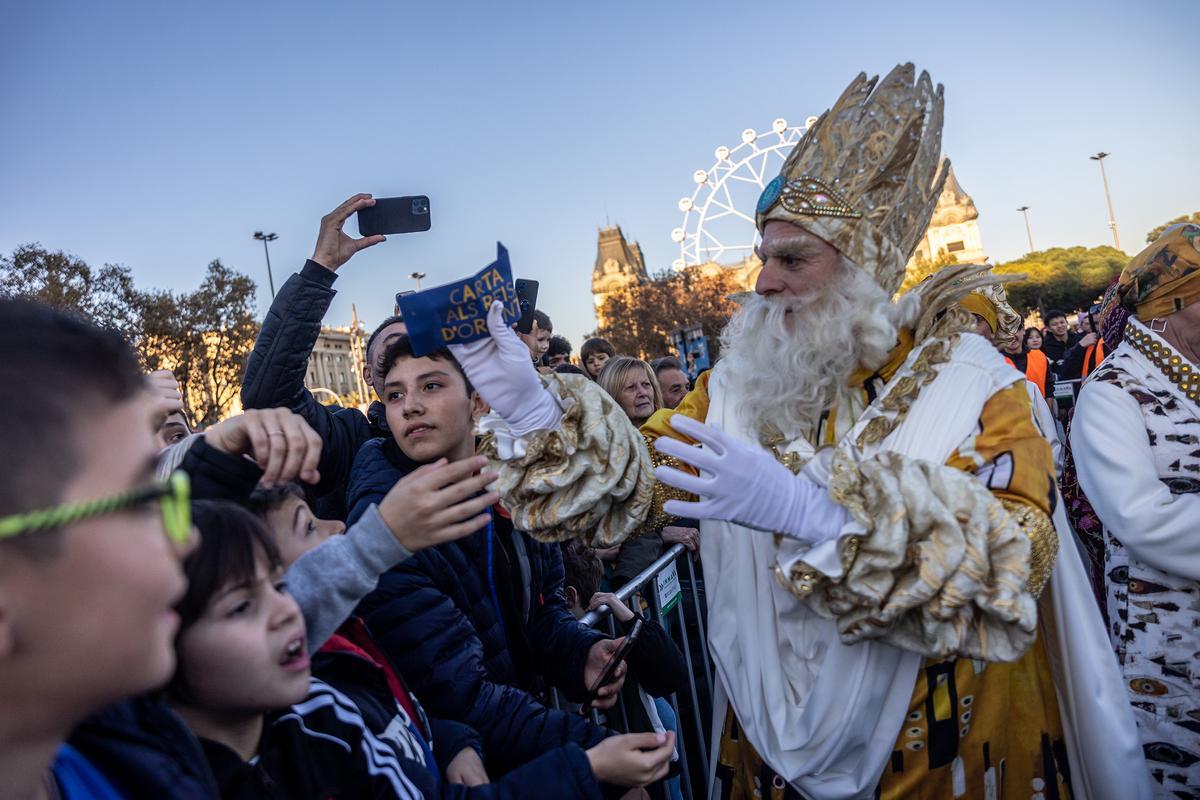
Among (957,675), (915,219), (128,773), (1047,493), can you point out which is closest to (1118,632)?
(957,675)

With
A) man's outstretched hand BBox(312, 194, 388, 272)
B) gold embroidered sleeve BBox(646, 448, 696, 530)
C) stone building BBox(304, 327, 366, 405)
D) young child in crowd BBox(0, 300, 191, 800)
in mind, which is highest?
stone building BBox(304, 327, 366, 405)

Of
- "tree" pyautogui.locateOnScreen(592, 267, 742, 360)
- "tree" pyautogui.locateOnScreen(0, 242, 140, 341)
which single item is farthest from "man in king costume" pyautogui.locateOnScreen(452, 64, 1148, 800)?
"tree" pyautogui.locateOnScreen(592, 267, 742, 360)

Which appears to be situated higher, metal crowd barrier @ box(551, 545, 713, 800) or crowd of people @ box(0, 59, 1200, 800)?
crowd of people @ box(0, 59, 1200, 800)

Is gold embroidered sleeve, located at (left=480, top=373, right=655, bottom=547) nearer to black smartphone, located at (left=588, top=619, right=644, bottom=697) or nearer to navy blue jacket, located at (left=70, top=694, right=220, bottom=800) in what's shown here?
black smartphone, located at (left=588, top=619, right=644, bottom=697)

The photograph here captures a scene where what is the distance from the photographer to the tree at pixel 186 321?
54.3 ft

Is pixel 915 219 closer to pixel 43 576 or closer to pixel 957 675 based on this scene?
pixel 957 675

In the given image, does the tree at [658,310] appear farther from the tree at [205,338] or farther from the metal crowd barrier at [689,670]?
the metal crowd barrier at [689,670]

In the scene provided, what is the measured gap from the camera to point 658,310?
32156 mm

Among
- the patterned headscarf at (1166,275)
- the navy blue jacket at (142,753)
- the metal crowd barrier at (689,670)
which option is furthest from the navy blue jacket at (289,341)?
the patterned headscarf at (1166,275)

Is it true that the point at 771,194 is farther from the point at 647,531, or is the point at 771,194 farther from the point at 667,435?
the point at 647,531

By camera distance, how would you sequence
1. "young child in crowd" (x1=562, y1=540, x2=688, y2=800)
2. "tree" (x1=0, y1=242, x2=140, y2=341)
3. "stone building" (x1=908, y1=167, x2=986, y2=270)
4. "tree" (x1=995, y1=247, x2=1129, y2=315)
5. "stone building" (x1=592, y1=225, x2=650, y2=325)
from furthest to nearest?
"stone building" (x1=592, y1=225, x2=650, y2=325)
"stone building" (x1=908, y1=167, x2=986, y2=270)
"tree" (x1=995, y1=247, x2=1129, y2=315)
"tree" (x1=0, y1=242, x2=140, y2=341)
"young child in crowd" (x1=562, y1=540, x2=688, y2=800)

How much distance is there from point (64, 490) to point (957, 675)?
6.50 feet

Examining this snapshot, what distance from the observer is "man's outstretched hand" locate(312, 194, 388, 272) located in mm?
2904

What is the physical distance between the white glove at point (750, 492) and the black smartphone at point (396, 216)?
1.65 metres
